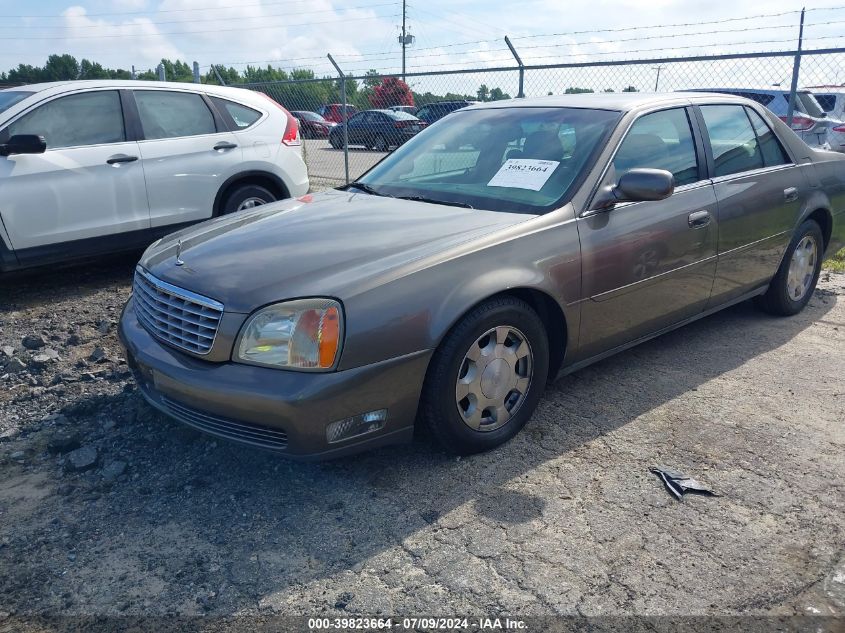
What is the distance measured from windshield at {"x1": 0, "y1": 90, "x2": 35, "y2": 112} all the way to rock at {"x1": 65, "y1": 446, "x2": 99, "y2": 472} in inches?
143

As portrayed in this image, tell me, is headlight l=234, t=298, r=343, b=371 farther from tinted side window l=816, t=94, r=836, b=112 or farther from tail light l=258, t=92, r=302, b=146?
tinted side window l=816, t=94, r=836, b=112

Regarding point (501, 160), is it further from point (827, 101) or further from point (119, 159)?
point (827, 101)

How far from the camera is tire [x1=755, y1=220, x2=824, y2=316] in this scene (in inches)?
198

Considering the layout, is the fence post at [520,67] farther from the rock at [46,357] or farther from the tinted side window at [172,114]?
the rock at [46,357]

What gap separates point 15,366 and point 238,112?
3.55 meters

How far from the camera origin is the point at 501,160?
3918 millimetres

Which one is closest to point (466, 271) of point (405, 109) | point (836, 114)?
point (405, 109)

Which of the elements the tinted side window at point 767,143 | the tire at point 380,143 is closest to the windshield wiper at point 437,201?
the tinted side window at point 767,143

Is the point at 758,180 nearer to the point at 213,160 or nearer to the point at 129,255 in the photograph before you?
the point at 213,160

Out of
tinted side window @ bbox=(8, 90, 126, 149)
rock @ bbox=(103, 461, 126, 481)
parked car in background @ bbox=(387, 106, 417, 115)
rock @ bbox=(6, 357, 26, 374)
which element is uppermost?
parked car in background @ bbox=(387, 106, 417, 115)

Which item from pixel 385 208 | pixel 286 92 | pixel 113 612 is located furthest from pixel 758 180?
pixel 286 92

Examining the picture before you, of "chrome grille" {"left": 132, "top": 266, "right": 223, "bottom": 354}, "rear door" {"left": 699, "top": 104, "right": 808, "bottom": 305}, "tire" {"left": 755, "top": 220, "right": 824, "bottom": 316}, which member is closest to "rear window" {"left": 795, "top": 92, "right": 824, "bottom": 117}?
"tire" {"left": 755, "top": 220, "right": 824, "bottom": 316}

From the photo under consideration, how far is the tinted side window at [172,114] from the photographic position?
6.26m

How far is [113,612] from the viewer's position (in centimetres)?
237
